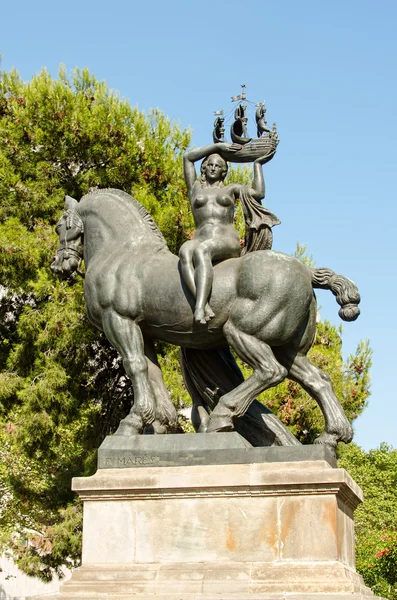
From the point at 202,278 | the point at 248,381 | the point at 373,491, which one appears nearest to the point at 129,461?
the point at 248,381

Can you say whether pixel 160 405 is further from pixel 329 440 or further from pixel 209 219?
pixel 209 219

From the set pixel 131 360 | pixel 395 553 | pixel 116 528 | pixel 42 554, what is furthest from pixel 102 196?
pixel 395 553

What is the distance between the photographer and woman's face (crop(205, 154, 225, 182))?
9195 millimetres

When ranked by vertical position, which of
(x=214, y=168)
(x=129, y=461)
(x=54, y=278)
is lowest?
(x=129, y=461)

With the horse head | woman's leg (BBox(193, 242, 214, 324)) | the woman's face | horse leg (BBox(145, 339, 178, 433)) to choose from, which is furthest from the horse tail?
the horse head

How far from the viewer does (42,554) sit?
16.8 meters

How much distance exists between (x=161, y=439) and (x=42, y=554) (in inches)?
381

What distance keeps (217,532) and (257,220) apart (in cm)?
331

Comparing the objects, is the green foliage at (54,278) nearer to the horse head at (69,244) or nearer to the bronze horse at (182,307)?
the horse head at (69,244)

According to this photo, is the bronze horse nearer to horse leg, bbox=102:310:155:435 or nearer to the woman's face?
horse leg, bbox=102:310:155:435

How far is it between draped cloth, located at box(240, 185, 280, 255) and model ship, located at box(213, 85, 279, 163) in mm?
394

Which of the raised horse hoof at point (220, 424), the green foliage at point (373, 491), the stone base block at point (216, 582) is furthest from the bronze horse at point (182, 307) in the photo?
the green foliage at point (373, 491)

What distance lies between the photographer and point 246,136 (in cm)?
930

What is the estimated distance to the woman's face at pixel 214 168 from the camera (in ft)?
30.2
